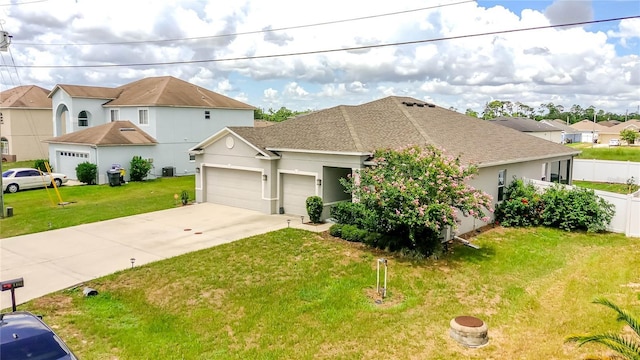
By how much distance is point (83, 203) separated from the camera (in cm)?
2209

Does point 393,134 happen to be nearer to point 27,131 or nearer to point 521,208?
point 521,208

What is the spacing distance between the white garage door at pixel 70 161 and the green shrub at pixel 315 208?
1912 centimetres

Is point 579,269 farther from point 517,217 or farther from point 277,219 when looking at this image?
point 277,219

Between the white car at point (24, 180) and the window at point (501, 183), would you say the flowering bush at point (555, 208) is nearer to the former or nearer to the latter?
the window at point (501, 183)

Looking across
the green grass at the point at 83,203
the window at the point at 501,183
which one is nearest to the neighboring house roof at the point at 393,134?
the window at the point at 501,183

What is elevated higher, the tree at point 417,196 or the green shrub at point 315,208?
the tree at point 417,196

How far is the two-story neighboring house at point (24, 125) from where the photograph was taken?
129ft

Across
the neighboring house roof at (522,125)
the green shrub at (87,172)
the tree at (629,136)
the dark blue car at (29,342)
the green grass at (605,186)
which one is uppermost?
the neighboring house roof at (522,125)

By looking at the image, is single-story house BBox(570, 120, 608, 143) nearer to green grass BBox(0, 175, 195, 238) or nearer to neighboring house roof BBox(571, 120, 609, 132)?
neighboring house roof BBox(571, 120, 609, 132)

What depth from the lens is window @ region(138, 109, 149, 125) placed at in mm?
32312

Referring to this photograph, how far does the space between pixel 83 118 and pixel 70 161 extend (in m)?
5.92

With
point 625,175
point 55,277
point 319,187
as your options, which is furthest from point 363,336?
point 625,175

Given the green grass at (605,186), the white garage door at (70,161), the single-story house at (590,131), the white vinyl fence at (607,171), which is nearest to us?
the green grass at (605,186)

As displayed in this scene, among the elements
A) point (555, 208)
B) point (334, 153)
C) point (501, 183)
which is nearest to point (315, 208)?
point (334, 153)
